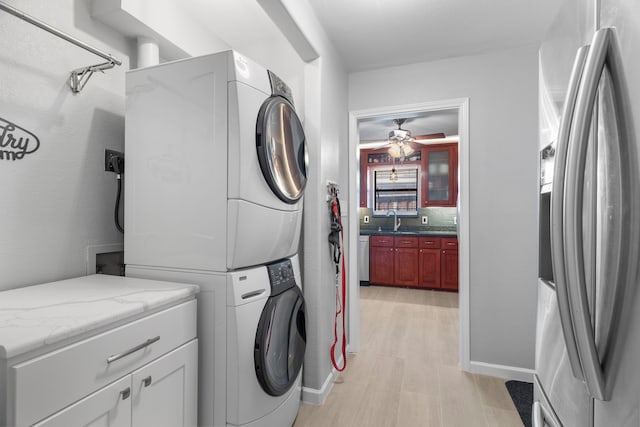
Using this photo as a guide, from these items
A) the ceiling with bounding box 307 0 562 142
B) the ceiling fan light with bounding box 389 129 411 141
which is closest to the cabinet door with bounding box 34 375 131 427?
the ceiling with bounding box 307 0 562 142

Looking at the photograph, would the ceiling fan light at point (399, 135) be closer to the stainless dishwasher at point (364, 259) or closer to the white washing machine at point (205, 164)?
the stainless dishwasher at point (364, 259)

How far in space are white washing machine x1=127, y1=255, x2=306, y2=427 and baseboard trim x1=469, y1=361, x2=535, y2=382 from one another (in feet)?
5.54

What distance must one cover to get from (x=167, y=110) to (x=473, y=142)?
220 centimetres

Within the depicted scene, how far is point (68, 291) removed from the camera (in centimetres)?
121

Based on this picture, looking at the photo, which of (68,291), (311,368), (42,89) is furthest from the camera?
(311,368)

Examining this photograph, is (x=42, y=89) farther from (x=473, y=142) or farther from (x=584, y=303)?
(x=473, y=142)

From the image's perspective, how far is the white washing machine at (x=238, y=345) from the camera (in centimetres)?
133

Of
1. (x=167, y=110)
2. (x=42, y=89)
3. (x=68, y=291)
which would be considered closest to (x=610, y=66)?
(x=167, y=110)

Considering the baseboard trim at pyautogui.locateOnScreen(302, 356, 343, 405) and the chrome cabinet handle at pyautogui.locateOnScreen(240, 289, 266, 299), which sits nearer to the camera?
the chrome cabinet handle at pyautogui.locateOnScreen(240, 289, 266, 299)

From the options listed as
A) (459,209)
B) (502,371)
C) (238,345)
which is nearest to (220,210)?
(238,345)

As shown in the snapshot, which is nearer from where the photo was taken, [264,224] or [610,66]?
[610,66]

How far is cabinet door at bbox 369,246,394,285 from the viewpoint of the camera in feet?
17.1

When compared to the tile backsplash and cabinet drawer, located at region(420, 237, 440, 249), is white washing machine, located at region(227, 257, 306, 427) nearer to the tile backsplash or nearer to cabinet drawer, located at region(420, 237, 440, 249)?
cabinet drawer, located at region(420, 237, 440, 249)

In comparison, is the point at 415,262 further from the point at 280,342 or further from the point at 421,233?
the point at 280,342
